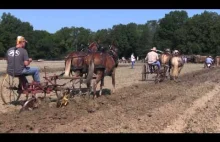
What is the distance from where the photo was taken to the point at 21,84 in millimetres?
11375

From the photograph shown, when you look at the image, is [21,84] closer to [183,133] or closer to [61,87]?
[61,87]

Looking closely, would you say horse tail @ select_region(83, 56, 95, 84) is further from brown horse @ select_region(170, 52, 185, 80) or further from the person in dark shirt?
brown horse @ select_region(170, 52, 185, 80)

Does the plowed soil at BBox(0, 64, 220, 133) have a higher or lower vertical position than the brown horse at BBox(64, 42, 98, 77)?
lower

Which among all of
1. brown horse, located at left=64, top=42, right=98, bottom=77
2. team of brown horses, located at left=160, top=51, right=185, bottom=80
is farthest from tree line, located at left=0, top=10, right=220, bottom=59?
brown horse, located at left=64, top=42, right=98, bottom=77

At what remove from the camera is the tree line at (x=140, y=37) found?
111331 mm

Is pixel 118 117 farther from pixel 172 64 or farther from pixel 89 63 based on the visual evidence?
pixel 172 64

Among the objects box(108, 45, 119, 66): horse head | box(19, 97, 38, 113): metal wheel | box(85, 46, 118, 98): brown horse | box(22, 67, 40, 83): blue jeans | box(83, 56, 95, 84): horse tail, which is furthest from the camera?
box(108, 45, 119, 66): horse head

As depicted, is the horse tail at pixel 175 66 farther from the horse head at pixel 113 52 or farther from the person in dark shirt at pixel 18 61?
the person in dark shirt at pixel 18 61

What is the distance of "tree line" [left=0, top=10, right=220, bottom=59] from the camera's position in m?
111

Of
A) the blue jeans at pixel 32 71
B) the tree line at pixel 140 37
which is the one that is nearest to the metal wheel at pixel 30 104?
the blue jeans at pixel 32 71

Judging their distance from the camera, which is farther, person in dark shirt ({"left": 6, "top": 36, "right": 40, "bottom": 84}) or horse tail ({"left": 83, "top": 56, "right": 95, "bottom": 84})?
horse tail ({"left": 83, "top": 56, "right": 95, "bottom": 84})
